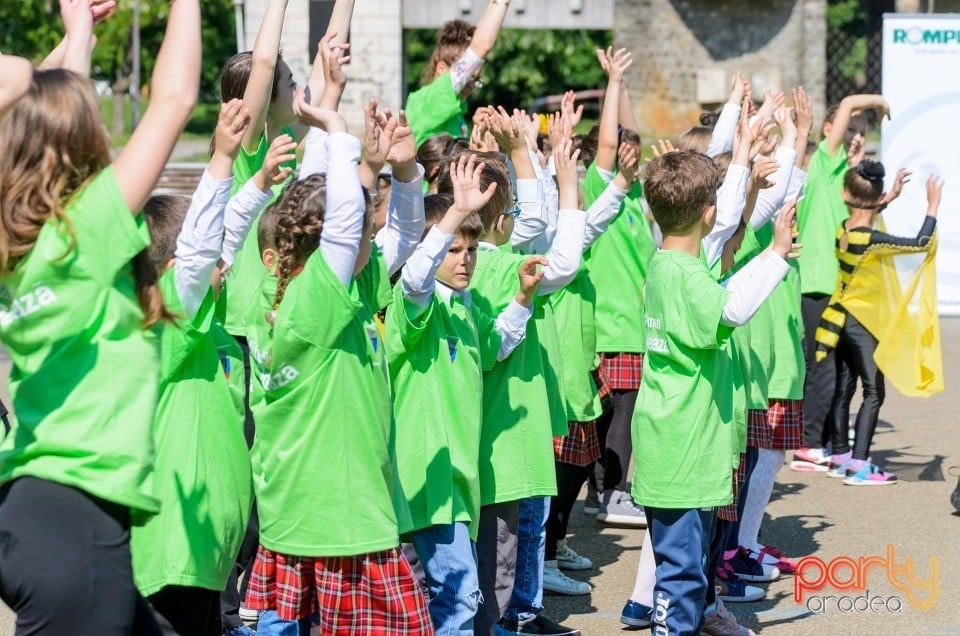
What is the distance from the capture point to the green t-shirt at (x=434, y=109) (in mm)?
6684

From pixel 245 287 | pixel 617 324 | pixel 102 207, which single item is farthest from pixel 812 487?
pixel 102 207

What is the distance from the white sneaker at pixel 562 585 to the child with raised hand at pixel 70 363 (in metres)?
2.98

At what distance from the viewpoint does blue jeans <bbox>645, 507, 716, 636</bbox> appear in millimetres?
4375

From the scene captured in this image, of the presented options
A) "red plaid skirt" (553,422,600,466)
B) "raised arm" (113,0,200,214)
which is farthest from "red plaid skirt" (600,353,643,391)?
"raised arm" (113,0,200,214)

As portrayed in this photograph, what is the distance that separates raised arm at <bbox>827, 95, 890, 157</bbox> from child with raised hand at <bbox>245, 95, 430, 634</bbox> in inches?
178

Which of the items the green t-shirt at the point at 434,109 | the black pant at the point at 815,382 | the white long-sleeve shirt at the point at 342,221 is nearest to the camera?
the white long-sleeve shirt at the point at 342,221

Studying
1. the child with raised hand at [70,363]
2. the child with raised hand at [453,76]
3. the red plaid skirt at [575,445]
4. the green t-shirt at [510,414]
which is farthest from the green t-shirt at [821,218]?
the child with raised hand at [70,363]

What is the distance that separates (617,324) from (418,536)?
274cm

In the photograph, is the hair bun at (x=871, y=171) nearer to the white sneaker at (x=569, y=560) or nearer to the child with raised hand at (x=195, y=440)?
the white sneaker at (x=569, y=560)

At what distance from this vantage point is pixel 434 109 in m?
6.71

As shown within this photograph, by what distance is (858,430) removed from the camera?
303 inches

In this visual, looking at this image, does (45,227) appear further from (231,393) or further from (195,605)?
(195,605)

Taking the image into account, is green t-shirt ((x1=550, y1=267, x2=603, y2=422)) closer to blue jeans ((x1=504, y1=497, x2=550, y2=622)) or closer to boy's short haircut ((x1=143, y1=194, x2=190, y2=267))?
blue jeans ((x1=504, y1=497, x2=550, y2=622))
